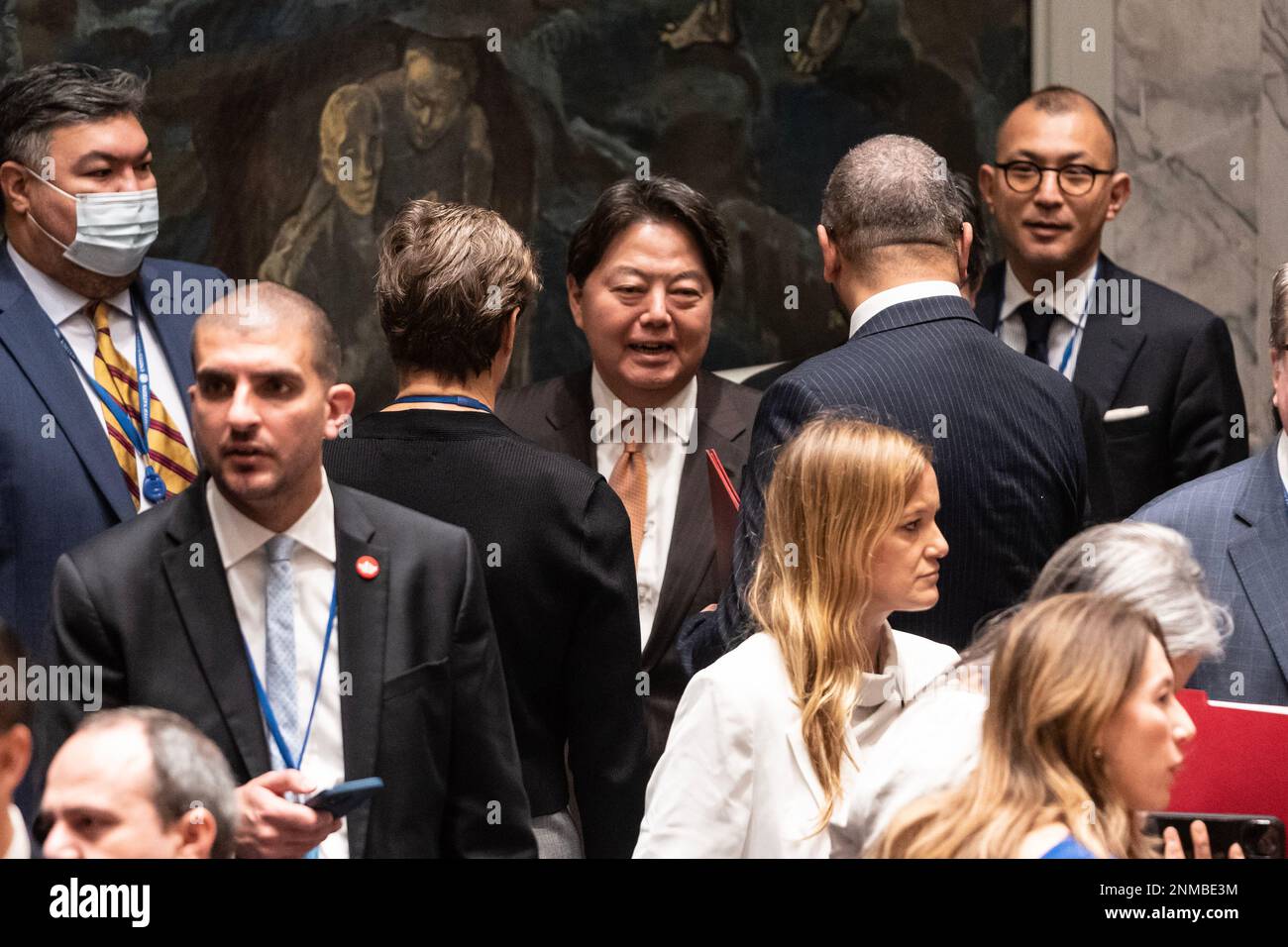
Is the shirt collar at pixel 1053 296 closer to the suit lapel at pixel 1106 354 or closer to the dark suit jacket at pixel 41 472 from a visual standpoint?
the suit lapel at pixel 1106 354

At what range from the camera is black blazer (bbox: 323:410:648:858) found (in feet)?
13.8

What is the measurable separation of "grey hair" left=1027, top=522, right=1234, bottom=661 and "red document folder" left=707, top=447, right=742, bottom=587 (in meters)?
0.90

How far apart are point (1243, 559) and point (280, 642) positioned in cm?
214

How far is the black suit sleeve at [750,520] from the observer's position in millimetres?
4056

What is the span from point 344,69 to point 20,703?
455 cm

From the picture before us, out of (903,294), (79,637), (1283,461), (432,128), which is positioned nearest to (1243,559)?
(1283,461)

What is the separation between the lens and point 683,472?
5.29 meters

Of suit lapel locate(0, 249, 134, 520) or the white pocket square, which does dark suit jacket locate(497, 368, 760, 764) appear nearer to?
suit lapel locate(0, 249, 134, 520)

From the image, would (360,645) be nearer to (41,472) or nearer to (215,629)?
(215,629)

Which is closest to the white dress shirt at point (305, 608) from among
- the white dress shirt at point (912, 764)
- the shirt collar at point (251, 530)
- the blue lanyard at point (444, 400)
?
the shirt collar at point (251, 530)

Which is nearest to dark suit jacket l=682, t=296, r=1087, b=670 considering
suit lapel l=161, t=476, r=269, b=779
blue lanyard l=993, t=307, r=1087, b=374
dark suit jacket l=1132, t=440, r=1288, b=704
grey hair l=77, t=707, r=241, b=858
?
dark suit jacket l=1132, t=440, r=1288, b=704

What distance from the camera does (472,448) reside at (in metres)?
4.21

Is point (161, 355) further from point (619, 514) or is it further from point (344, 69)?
point (344, 69)

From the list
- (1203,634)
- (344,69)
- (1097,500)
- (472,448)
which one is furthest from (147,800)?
(344,69)
